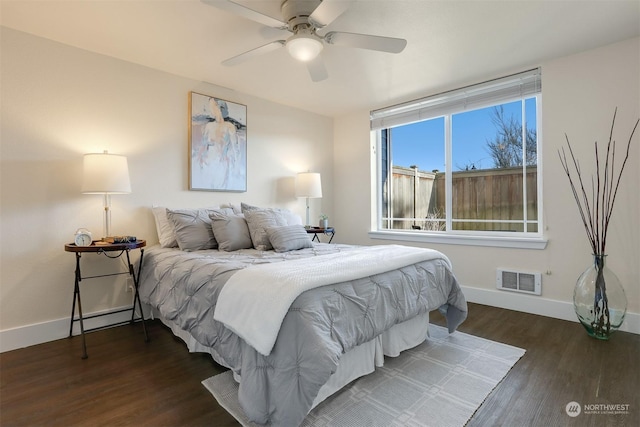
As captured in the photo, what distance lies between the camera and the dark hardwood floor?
159 cm

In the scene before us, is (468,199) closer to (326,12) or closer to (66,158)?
(326,12)

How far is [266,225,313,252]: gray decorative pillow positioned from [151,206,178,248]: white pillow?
→ 2.89ft

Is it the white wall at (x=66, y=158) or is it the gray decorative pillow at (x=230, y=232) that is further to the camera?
the gray decorative pillow at (x=230, y=232)

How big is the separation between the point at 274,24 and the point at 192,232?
5.79 feet

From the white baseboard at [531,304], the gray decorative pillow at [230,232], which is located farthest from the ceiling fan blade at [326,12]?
the white baseboard at [531,304]

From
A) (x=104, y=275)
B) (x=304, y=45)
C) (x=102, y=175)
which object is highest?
(x=304, y=45)

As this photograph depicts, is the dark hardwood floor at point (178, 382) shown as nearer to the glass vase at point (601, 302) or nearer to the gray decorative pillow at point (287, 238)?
the glass vase at point (601, 302)

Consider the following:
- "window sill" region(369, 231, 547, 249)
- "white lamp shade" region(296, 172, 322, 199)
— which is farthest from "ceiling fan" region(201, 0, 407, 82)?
"window sill" region(369, 231, 547, 249)

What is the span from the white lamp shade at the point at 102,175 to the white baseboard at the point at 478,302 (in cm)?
114

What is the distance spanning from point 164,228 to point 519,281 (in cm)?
352

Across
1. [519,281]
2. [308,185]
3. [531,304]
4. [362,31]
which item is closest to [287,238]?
[308,185]

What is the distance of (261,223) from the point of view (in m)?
2.99

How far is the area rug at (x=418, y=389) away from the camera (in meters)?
1.59

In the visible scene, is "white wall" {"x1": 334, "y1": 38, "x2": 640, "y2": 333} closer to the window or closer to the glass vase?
the window
